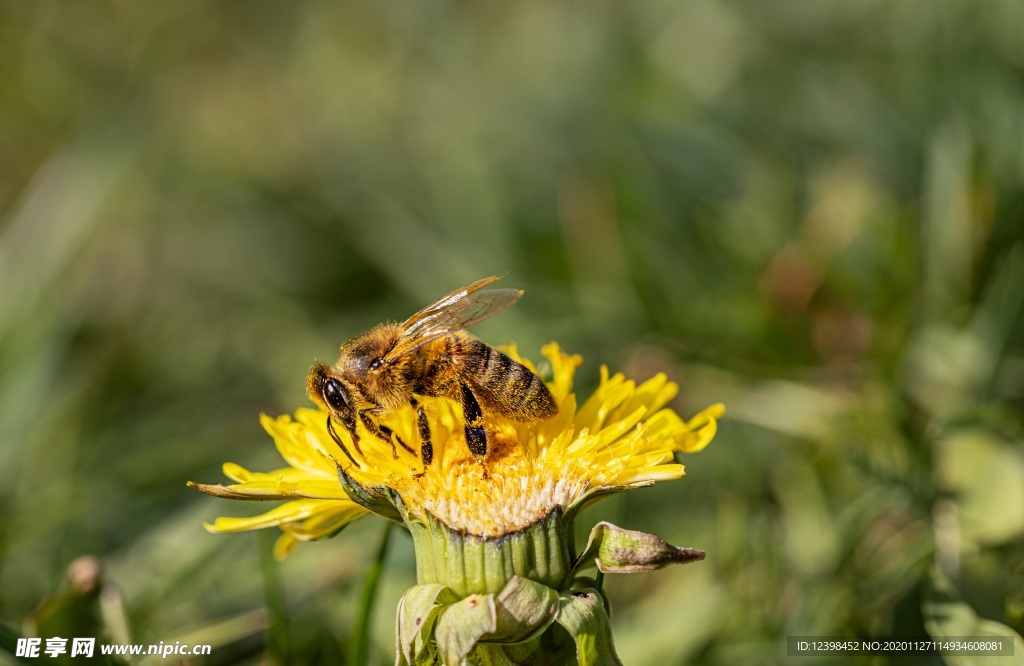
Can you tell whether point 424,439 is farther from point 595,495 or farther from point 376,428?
point 595,495

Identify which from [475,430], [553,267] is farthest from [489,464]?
[553,267]

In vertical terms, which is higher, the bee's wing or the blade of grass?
the bee's wing

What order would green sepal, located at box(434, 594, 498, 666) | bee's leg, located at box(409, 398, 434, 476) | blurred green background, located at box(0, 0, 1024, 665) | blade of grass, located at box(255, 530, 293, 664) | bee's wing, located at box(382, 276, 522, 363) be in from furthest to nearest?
1. blurred green background, located at box(0, 0, 1024, 665)
2. blade of grass, located at box(255, 530, 293, 664)
3. bee's wing, located at box(382, 276, 522, 363)
4. bee's leg, located at box(409, 398, 434, 476)
5. green sepal, located at box(434, 594, 498, 666)

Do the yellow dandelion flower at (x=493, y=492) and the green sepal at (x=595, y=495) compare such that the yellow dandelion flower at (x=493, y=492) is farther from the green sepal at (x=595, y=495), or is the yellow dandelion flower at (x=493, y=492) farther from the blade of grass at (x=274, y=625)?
the blade of grass at (x=274, y=625)

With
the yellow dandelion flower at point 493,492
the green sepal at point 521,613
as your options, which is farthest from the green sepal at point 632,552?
the green sepal at point 521,613

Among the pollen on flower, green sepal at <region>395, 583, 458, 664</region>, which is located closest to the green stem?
the pollen on flower

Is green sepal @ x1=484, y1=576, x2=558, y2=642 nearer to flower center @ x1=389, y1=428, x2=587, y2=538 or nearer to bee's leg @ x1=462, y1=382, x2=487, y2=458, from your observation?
flower center @ x1=389, y1=428, x2=587, y2=538

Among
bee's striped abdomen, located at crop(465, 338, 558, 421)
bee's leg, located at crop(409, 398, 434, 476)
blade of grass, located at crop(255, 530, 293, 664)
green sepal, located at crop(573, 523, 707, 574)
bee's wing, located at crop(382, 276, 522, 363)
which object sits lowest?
blade of grass, located at crop(255, 530, 293, 664)
